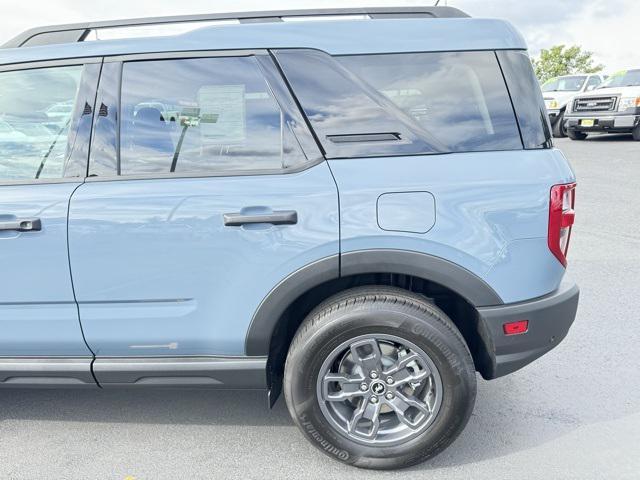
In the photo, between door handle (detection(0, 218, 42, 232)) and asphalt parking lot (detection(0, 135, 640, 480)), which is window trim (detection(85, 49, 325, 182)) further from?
asphalt parking lot (detection(0, 135, 640, 480))

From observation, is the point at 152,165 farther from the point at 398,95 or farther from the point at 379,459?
the point at 379,459

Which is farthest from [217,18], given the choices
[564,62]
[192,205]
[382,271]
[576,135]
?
[564,62]

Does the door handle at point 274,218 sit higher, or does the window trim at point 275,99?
the window trim at point 275,99

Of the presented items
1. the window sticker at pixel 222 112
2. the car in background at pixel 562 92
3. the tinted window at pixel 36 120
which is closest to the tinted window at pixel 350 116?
the window sticker at pixel 222 112

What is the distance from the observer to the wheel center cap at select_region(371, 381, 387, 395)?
2.33 m

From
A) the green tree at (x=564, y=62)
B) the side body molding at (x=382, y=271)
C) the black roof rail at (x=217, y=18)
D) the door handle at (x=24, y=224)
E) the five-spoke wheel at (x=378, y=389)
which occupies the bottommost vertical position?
the five-spoke wheel at (x=378, y=389)

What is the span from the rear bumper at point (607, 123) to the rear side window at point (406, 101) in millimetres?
13138

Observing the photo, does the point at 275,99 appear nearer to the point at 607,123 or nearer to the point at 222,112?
the point at 222,112

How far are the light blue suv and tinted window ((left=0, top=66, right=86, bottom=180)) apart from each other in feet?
0.03

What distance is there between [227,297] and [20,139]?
124 centimetres

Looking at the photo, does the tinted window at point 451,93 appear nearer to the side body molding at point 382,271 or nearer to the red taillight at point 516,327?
the side body molding at point 382,271

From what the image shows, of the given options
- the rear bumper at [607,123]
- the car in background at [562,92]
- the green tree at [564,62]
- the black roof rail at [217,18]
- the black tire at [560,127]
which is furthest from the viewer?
the green tree at [564,62]

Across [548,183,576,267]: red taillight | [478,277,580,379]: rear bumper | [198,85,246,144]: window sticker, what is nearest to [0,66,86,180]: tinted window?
[198,85,246,144]: window sticker

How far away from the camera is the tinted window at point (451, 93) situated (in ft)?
7.37
